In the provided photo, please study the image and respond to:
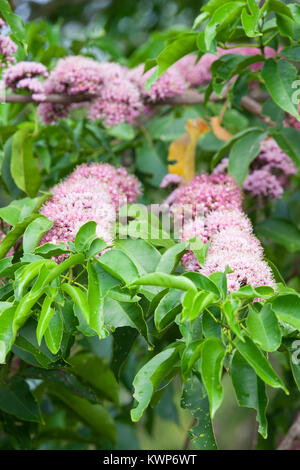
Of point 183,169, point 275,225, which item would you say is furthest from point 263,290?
point 275,225

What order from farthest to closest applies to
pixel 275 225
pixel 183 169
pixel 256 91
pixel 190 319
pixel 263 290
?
1. pixel 256 91
2. pixel 275 225
3. pixel 183 169
4. pixel 263 290
5. pixel 190 319

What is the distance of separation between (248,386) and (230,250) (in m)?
0.26

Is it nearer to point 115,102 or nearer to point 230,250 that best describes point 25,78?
point 115,102

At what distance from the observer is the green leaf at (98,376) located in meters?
1.52

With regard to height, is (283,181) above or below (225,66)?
below

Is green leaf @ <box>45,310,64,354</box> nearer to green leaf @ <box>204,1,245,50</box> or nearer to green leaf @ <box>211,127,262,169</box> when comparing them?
green leaf @ <box>204,1,245,50</box>

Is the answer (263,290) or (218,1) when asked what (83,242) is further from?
(218,1)

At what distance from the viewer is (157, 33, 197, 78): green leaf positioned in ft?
3.87

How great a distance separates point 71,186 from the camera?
1167 millimetres

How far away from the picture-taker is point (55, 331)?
86 cm

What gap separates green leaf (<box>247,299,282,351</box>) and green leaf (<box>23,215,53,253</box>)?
39 centimetres

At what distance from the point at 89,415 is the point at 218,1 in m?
1.07

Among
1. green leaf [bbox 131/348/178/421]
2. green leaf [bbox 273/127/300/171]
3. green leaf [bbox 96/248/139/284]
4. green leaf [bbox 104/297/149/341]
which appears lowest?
green leaf [bbox 131/348/178/421]

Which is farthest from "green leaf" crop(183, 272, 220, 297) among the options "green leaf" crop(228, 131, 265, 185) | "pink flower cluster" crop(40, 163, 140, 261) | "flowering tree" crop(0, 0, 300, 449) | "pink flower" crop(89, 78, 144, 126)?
"pink flower" crop(89, 78, 144, 126)
